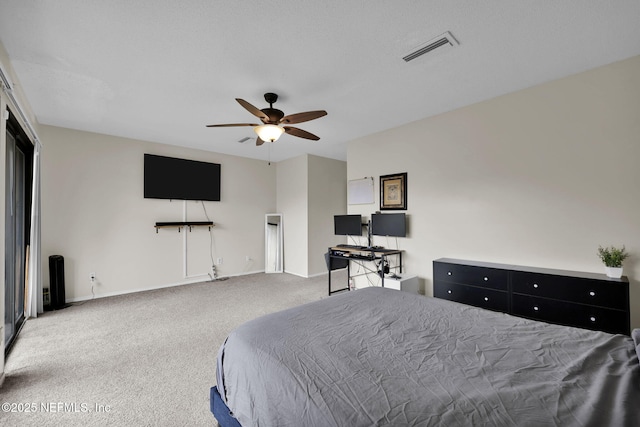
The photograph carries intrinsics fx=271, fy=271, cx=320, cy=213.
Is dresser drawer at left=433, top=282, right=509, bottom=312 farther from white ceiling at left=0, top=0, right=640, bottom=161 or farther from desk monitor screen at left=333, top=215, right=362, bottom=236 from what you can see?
white ceiling at left=0, top=0, right=640, bottom=161

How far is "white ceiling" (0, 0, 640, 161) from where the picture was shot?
1867 millimetres

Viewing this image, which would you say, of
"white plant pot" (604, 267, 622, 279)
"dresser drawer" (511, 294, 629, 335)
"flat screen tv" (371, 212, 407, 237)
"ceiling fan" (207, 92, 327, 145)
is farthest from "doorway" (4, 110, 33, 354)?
"white plant pot" (604, 267, 622, 279)

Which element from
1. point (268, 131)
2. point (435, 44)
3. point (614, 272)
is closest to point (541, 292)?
point (614, 272)

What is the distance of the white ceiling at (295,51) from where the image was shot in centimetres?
187

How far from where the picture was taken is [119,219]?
4.61 meters

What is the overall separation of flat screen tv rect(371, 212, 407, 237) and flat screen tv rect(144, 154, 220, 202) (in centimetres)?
334

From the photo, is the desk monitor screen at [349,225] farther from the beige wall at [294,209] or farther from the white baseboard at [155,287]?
the white baseboard at [155,287]

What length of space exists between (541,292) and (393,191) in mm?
2196

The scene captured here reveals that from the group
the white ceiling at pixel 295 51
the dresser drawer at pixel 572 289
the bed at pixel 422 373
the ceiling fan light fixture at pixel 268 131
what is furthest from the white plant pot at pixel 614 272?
the ceiling fan light fixture at pixel 268 131

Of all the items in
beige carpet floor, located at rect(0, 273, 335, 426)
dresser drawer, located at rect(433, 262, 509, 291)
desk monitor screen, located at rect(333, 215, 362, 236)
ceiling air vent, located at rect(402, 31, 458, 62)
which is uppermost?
ceiling air vent, located at rect(402, 31, 458, 62)

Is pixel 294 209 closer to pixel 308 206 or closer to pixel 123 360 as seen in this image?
pixel 308 206

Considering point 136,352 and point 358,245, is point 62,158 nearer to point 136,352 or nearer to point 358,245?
point 136,352

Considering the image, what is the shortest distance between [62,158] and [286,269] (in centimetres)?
443

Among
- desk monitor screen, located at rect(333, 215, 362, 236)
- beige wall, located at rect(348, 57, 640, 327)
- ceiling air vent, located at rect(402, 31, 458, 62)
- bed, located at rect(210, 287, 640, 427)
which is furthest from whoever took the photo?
desk monitor screen, located at rect(333, 215, 362, 236)
